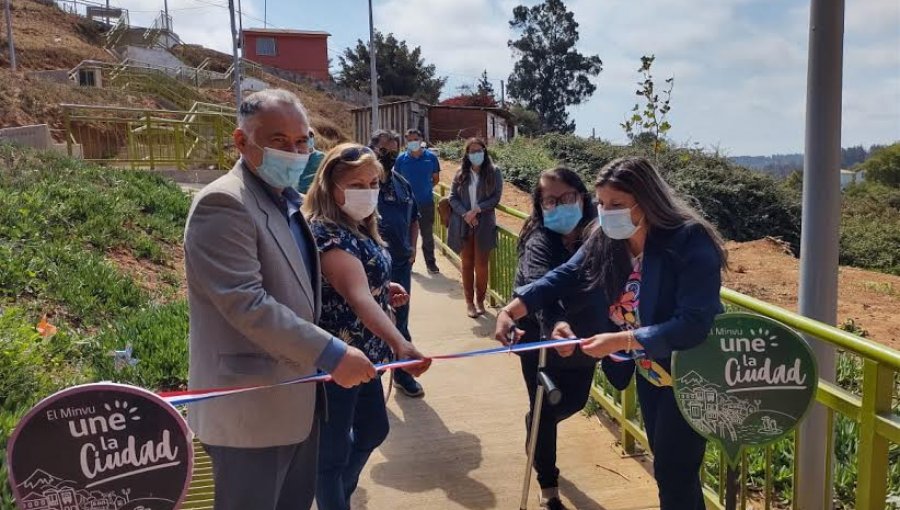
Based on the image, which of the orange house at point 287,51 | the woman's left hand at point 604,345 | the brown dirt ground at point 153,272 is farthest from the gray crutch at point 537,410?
the orange house at point 287,51

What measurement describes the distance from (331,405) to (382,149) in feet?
10.6

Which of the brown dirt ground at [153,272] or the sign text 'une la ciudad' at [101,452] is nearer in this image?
the sign text 'une la ciudad' at [101,452]

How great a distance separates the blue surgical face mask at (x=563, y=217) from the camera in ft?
11.1

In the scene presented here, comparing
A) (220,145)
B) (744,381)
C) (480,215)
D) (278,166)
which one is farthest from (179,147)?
(744,381)

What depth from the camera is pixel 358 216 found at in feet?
9.80

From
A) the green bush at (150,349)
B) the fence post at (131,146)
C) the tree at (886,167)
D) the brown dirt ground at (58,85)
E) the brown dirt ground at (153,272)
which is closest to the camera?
the green bush at (150,349)

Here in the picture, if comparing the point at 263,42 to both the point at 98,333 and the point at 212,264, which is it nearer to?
the point at 98,333

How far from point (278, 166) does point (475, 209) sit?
174 inches

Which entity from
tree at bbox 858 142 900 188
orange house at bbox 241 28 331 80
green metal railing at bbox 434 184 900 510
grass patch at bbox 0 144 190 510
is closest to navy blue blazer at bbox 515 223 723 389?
green metal railing at bbox 434 184 900 510

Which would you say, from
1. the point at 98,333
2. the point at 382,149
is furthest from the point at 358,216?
the point at 98,333

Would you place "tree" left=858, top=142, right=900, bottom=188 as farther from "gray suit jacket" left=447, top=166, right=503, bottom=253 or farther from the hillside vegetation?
"gray suit jacket" left=447, top=166, right=503, bottom=253

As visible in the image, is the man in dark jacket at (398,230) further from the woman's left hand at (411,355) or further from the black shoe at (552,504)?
the woman's left hand at (411,355)

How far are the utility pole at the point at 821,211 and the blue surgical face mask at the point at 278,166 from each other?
206cm

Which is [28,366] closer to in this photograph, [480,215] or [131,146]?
[480,215]
